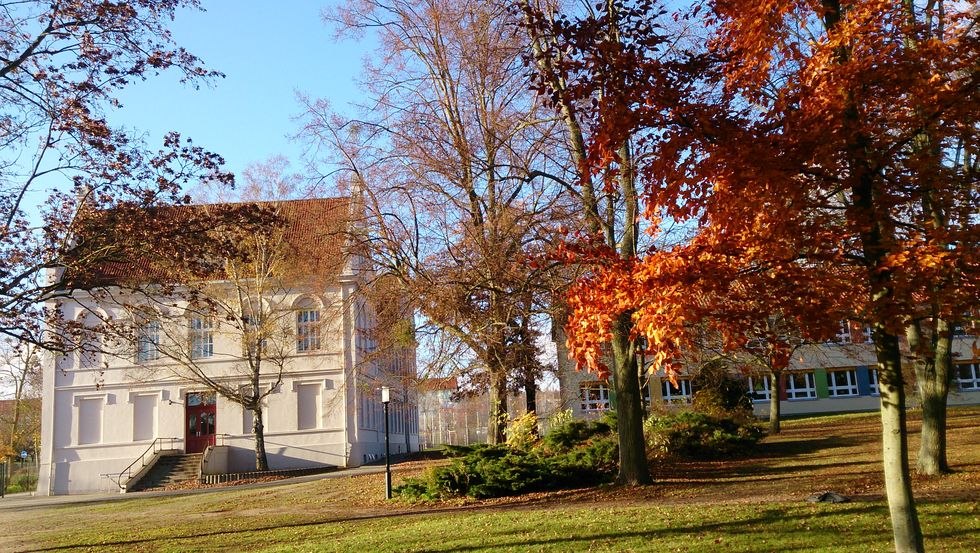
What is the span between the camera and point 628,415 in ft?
50.7

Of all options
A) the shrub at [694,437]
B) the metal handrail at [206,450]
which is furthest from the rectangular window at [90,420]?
the shrub at [694,437]

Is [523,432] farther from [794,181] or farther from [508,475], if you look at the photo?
[794,181]

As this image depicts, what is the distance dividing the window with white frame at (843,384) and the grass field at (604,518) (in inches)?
1081

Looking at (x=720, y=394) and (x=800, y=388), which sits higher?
(x=720, y=394)

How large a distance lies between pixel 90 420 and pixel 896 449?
126 ft

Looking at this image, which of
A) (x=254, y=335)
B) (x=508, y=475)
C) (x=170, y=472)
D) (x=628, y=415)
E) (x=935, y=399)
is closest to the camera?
(x=935, y=399)

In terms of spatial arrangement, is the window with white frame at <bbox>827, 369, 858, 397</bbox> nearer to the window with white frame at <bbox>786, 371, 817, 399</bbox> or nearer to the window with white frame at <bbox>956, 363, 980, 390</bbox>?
the window with white frame at <bbox>786, 371, 817, 399</bbox>

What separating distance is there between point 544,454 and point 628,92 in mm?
14493

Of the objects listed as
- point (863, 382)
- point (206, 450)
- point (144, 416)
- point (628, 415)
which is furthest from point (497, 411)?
point (863, 382)

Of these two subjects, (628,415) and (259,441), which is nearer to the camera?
(628,415)

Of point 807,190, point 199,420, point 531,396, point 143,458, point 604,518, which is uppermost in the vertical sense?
point 807,190

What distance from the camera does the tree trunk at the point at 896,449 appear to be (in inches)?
248

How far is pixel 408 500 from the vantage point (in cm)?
1695

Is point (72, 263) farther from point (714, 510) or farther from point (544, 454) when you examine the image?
point (544, 454)
